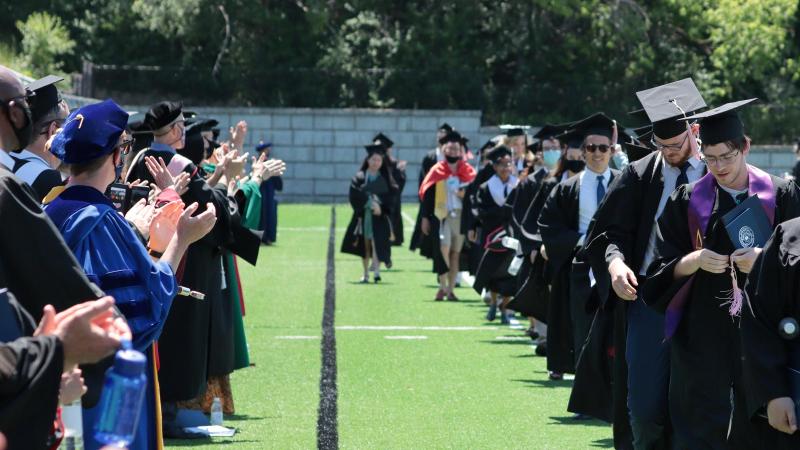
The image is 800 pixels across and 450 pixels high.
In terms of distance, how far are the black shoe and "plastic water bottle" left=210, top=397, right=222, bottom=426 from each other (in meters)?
0.29

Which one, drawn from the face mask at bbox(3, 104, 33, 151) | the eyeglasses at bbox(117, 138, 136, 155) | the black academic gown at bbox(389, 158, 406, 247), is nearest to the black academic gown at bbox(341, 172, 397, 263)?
the black academic gown at bbox(389, 158, 406, 247)

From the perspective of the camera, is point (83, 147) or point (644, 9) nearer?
point (83, 147)

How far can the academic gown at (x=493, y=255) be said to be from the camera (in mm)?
15156

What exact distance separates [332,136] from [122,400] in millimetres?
38056

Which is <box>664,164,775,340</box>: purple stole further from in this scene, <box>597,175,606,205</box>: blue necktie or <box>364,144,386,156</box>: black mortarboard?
<box>364,144,386,156</box>: black mortarboard

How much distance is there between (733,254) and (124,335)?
3077mm

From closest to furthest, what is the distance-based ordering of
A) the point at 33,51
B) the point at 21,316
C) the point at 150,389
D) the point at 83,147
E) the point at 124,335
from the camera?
the point at 124,335 → the point at 21,316 → the point at 83,147 → the point at 150,389 → the point at 33,51

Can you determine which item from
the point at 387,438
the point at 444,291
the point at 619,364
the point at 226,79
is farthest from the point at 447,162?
the point at 226,79

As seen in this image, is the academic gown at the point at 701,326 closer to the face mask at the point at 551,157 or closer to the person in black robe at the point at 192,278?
the person in black robe at the point at 192,278

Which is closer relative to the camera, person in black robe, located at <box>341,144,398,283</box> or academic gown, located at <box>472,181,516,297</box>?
academic gown, located at <box>472,181,516,297</box>

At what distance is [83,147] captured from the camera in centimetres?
506

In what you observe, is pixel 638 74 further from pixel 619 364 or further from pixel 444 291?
pixel 619 364

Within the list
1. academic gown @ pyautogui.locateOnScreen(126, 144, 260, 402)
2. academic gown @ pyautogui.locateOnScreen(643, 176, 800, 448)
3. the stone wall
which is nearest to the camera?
academic gown @ pyautogui.locateOnScreen(643, 176, 800, 448)

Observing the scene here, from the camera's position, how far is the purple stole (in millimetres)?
6031
